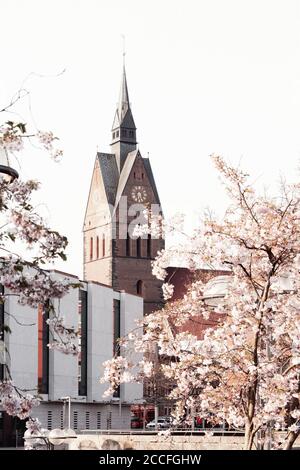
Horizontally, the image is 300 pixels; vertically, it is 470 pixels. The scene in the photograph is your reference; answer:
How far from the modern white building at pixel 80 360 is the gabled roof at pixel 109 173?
2774 centimetres

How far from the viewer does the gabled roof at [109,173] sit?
111m

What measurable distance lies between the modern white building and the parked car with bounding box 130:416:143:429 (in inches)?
181

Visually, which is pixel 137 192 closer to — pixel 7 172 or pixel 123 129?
pixel 123 129

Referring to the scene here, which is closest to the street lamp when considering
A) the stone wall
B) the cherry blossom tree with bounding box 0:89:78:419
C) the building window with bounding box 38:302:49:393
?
the cherry blossom tree with bounding box 0:89:78:419

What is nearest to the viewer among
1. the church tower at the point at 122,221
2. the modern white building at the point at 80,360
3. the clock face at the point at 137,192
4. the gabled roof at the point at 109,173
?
the modern white building at the point at 80,360

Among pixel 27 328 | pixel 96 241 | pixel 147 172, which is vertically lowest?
pixel 27 328

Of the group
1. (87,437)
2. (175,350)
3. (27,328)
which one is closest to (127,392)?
(27,328)

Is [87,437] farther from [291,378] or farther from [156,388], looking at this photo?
[156,388]

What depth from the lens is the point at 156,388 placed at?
8106 cm

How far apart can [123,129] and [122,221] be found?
11421 millimetres

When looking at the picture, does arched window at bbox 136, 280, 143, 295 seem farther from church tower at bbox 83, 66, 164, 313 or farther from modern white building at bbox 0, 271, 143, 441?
modern white building at bbox 0, 271, 143, 441

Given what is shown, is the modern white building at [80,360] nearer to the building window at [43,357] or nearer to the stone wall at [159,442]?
the building window at [43,357]

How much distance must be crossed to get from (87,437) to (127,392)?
54548 mm

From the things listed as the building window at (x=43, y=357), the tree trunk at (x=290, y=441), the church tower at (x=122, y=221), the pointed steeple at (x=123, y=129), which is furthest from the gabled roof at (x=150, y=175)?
the tree trunk at (x=290, y=441)
